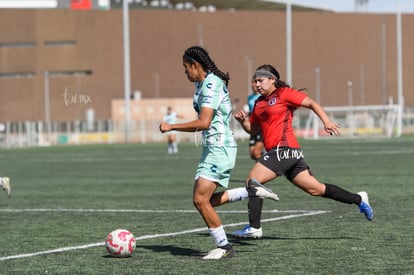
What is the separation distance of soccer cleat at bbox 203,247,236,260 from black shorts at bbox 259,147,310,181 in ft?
5.18

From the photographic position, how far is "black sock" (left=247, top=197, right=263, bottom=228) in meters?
11.4

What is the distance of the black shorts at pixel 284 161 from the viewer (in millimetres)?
11102

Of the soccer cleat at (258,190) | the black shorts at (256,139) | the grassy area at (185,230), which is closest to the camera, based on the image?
the grassy area at (185,230)

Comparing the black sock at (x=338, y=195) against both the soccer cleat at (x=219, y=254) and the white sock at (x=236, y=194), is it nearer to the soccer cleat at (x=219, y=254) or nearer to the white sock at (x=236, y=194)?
the white sock at (x=236, y=194)

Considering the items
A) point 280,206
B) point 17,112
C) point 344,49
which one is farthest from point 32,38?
point 280,206

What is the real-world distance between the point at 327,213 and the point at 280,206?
4.95ft

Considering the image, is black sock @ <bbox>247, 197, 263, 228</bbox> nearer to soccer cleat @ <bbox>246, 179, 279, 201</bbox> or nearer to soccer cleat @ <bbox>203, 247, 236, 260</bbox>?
soccer cleat @ <bbox>246, 179, 279, 201</bbox>

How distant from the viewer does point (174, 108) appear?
88.2 metres

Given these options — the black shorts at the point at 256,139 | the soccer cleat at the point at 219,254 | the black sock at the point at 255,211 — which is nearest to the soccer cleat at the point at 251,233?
the black sock at the point at 255,211

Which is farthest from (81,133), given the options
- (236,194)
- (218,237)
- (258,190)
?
(218,237)

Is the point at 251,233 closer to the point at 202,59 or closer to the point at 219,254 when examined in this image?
the point at 219,254

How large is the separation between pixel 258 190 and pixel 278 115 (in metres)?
1.04

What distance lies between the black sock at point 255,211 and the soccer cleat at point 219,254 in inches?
60.4

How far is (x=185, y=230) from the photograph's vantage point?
12.4 m
